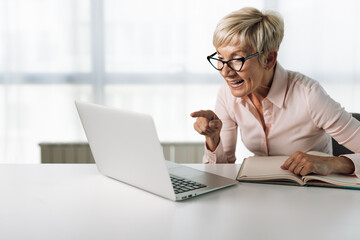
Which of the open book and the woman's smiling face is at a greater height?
the woman's smiling face

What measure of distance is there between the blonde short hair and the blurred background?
132 cm

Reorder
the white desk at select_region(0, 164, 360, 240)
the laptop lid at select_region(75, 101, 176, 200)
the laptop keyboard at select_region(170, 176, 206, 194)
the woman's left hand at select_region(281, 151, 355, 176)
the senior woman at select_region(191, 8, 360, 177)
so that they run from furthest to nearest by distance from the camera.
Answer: the senior woman at select_region(191, 8, 360, 177) < the woman's left hand at select_region(281, 151, 355, 176) < the laptop keyboard at select_region(170, 176, 206, 194) < the laptop lid at select_region(75, 101, 176, 200) < the white desk at select_region(0, 164, 360, 240)

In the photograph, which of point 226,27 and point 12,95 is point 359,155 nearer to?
point 226,27

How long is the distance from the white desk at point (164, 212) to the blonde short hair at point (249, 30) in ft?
1.63

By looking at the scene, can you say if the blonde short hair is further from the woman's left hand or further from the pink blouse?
the woman's left hand

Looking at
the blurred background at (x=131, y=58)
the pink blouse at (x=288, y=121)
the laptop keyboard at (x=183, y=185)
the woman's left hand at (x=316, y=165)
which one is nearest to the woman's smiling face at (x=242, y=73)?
the pink blouse at (x=288, y=121)

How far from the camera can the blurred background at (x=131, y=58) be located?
281 centimetres

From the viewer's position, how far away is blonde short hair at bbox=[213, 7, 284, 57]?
1466mm

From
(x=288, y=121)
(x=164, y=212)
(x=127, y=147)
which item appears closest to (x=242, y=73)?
(x=288, y=121)

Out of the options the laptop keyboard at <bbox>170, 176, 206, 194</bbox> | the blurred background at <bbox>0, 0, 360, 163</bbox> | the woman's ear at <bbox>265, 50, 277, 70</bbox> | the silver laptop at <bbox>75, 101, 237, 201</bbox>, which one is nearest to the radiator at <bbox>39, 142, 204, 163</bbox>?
the blurred background at <bbox>0, 0, 360, 163</bbox>

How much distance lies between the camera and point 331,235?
0.89 m

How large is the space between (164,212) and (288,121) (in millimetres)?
762

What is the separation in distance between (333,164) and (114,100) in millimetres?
1873

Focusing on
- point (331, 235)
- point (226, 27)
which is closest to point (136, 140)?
point (331, 235)
